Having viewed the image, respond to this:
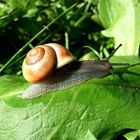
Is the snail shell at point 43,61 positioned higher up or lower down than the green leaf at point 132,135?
higher up

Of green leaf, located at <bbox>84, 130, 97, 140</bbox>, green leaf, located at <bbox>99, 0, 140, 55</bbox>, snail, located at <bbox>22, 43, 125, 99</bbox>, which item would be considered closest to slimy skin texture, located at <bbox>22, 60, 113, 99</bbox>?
snail, located at <bbox>22, 43, 125, 99</bbox>

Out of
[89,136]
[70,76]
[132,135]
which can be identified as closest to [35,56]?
[70,76]

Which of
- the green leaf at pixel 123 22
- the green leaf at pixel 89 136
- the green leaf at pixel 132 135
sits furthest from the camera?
the green leaf at pixel 123 22

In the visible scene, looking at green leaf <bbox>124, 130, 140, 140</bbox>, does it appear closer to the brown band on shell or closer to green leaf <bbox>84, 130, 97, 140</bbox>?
green leaf <bbox>84, 130, 97, 140</bbox>

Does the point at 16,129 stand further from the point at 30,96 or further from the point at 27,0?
the point at 27,0

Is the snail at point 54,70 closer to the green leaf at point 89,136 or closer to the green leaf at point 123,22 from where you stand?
the green leaf at point 89,136

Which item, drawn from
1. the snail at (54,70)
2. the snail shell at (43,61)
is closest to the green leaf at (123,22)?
the snail at (54,70)

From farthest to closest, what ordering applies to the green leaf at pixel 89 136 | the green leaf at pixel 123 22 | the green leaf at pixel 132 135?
→ the green leaf at pixel 123 22, the green leaf at pixel 132 135, the green leaf at pixel 89 136
